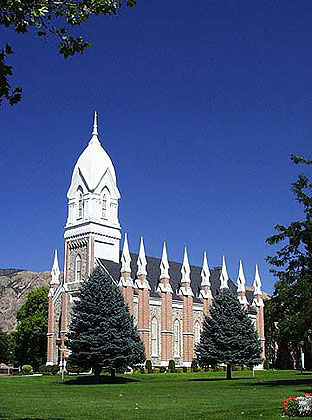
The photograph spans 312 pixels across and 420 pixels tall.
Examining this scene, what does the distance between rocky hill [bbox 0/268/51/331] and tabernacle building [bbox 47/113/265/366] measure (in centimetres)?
9429

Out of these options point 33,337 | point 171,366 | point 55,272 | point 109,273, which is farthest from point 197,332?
point 33,337

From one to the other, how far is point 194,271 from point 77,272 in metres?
18.6

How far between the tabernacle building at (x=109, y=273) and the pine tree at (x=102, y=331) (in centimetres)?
1889

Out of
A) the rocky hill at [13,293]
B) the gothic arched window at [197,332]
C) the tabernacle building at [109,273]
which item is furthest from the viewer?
the rocky hill at [13,293]

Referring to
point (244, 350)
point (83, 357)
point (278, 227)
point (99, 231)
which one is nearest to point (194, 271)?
point (99, 231)

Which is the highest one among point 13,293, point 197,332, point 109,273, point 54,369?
point 13,293

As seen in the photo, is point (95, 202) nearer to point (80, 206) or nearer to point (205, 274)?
point (80, 206)

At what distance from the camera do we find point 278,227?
34.1 metres

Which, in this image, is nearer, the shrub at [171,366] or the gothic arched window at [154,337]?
the shrub at [171,366]

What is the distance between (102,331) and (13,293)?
486 ft

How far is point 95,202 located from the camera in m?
69.1

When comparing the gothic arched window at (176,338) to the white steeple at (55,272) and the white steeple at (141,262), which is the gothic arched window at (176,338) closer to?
the white steeple at (141,262)

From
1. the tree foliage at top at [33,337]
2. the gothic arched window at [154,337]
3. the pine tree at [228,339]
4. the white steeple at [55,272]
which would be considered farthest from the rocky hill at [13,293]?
the pine tree at [228,339]

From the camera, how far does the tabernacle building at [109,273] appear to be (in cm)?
6556
